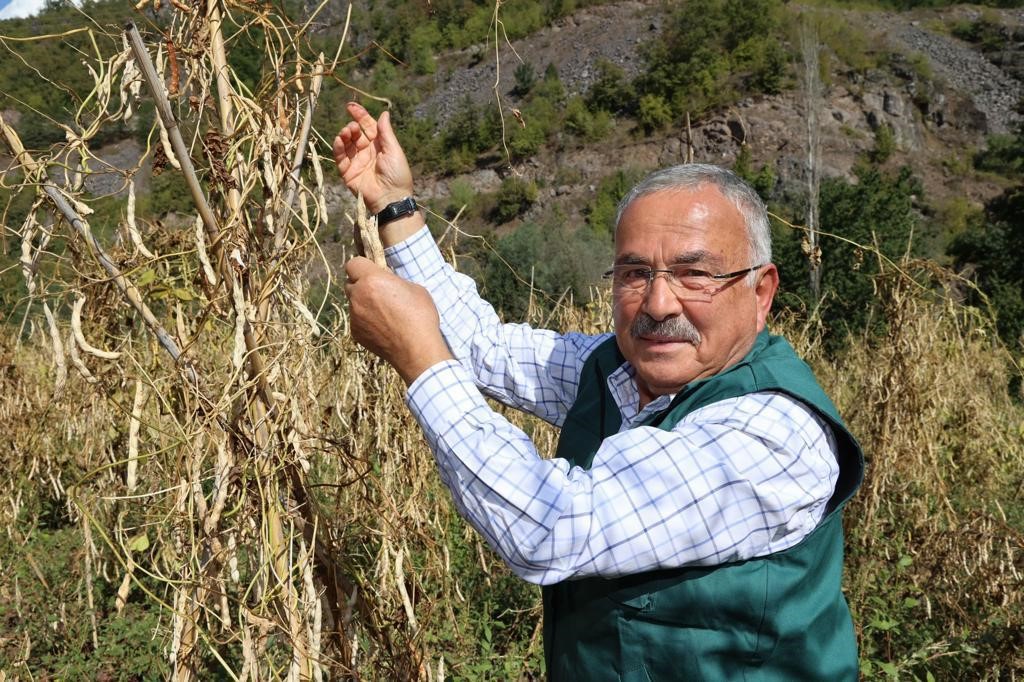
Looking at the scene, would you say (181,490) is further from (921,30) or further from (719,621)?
(921,30)

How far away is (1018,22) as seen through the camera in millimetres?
54625

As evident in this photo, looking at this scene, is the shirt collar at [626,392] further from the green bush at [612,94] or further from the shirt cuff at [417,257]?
the green bush at [612,94]

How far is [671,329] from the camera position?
1478 mm

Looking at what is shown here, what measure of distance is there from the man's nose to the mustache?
0.02 meters

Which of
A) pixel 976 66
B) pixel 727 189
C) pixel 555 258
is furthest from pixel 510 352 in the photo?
pixel 976 66

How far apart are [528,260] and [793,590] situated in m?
22.1

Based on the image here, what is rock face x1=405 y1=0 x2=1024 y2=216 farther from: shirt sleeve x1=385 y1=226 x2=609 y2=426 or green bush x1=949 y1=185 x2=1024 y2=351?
shirt sleeve x1=385 y1=226 x2=609 y2=426

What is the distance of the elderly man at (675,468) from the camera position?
122cm

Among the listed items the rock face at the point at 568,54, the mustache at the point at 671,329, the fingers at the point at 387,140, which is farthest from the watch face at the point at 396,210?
the rock face at the point at 568,54

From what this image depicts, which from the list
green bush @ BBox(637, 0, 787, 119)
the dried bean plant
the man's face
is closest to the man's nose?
A: the man's face

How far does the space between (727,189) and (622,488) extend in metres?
0.61

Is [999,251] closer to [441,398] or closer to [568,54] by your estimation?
[441,398]

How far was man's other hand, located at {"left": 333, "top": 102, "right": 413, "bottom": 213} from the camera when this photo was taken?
173cm

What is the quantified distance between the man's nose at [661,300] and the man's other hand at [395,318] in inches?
15.5
